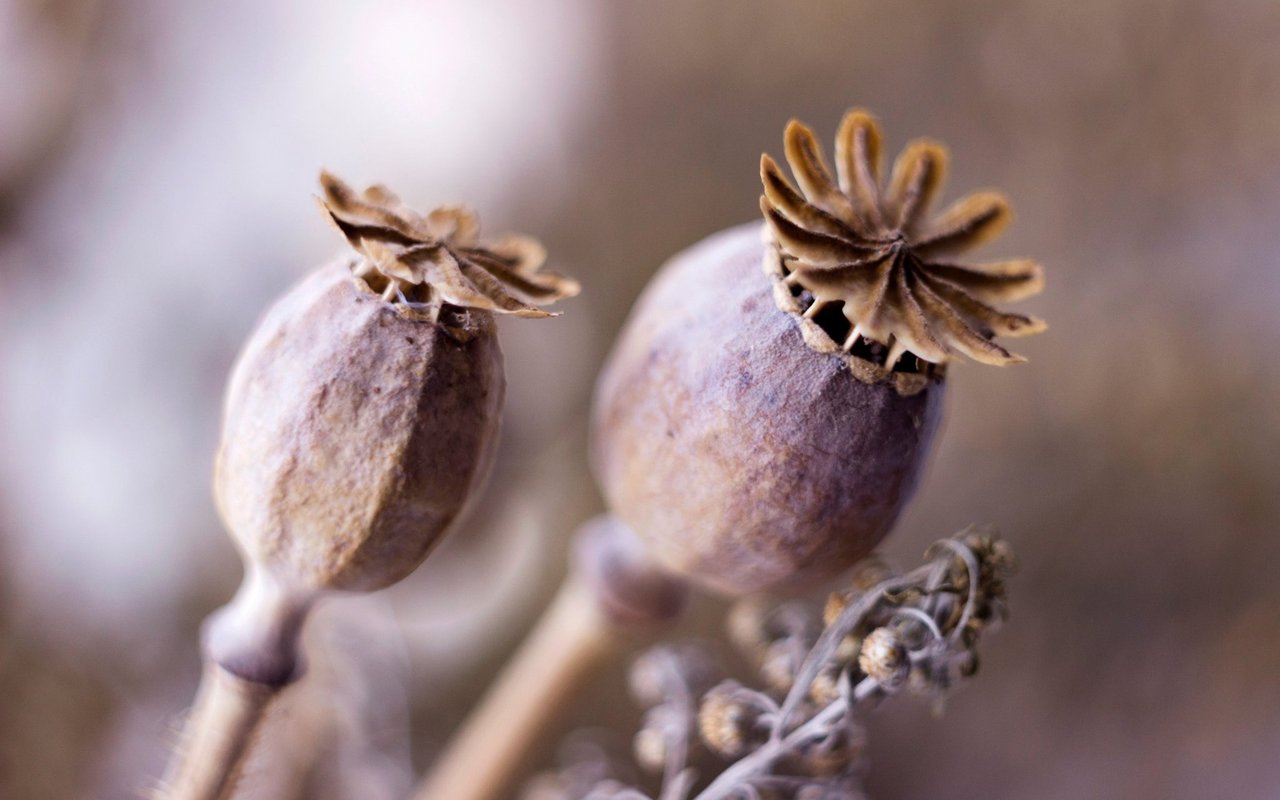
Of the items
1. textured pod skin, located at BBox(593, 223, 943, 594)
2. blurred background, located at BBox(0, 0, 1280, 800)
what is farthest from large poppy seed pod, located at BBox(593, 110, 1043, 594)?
blurred background, located at BBox(0, 0, 1280, 800)

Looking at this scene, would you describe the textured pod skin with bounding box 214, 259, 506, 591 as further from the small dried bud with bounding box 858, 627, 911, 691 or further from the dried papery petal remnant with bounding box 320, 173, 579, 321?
the small dried bud with bounding box 858, 627, 911, 691

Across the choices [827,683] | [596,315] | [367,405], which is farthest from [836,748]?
[596,315]

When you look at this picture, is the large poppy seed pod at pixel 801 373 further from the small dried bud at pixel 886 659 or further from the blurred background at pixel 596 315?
the blurred background at pixel 596 315

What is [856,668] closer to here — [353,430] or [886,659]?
[886,659]

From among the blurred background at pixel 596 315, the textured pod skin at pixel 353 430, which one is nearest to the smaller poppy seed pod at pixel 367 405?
the textured pod skin at pixel 353 430

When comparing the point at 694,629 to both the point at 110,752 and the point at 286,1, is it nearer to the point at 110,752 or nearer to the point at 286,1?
the point at 110,752
